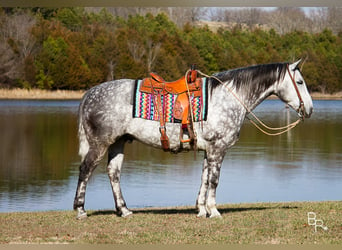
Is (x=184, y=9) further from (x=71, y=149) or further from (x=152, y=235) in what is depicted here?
(x=152, y=235)

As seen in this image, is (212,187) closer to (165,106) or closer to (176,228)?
(176,228)

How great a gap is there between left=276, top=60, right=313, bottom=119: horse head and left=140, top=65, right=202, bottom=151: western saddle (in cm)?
130

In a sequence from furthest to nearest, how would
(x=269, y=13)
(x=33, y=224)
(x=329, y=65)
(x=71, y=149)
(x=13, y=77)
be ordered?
(x=269, y=13), (x=329, y=65), (x=13, y=77), (x=71, y=149), (x=33, y=224)

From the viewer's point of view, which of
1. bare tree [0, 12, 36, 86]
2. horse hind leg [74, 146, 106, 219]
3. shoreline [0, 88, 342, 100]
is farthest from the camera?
shoreline [0, 88, 342, 100]

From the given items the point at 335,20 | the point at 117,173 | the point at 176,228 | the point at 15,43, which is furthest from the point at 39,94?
the point at 176,228

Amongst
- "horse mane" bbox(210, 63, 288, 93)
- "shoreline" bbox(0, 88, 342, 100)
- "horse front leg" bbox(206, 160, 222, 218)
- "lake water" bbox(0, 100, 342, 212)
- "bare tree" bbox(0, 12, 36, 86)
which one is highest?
"bare tree" bbox(0, 12, 36, 86)

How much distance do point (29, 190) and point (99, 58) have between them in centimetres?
6131

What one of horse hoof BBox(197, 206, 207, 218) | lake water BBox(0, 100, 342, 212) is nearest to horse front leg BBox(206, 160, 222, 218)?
horse hoof BBox(197, 206, 207, 218)

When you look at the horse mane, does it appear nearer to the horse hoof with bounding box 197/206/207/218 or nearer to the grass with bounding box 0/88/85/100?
the horse hoof with bounding box 197/206/207/218

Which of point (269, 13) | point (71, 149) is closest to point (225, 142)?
point (71, 149)

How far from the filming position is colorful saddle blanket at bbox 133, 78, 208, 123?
31.9ft

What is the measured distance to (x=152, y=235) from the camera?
8.30 meters

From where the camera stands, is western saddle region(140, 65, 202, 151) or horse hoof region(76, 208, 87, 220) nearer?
western saddle region(140, 65, 202, 151)

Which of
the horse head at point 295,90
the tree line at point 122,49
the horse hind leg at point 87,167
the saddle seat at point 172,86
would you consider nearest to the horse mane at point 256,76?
the horse head at point 295,90
